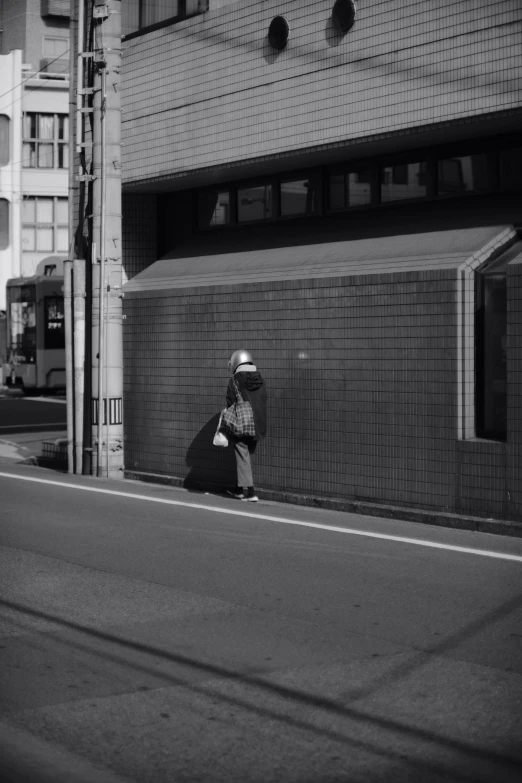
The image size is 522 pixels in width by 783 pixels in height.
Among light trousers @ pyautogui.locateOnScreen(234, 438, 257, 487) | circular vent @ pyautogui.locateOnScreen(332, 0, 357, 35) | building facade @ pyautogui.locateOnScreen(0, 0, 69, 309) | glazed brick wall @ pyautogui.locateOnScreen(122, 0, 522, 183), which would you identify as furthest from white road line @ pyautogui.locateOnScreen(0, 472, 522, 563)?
building facade @ pyautogui.locateOnScreen(0, 0, 69, 309)

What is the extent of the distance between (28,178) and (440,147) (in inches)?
1446

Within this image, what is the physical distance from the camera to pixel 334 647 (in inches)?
255

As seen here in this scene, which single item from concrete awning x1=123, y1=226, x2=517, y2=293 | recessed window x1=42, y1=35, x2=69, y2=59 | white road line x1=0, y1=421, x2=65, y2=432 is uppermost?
recessed window x1=42, y1=35, x2=69, y2=59

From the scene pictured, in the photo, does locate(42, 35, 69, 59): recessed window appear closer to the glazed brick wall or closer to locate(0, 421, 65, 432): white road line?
locate(0, 421, 65, 432): white road line

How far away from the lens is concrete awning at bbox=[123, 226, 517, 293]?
1104 cm

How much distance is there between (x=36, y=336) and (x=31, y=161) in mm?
14783

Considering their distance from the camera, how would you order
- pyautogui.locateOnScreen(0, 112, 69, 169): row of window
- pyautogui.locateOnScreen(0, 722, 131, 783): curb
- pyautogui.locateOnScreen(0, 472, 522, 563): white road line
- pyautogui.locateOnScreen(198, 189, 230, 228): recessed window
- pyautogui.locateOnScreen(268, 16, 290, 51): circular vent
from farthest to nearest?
1. pyautogui.locateOnScreen(0, 112, 69, 169): row of window
2. pyautogui.locateOnScreen(198, 189, 230, 228): recessed window
3. pyautogui.locateOnScreen(268, 16, 290, 51): circular vent
4. pyautogui.locateOnScreen(0, 472, 522, 563): white road line
5. pyautogui.locateOnScreen(0, 722, 131, 783): curb

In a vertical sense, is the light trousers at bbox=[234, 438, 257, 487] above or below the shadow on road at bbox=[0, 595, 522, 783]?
above

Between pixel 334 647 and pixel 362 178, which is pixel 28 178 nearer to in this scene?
pixel 362 178

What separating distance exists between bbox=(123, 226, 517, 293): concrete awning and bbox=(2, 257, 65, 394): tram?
19009mm

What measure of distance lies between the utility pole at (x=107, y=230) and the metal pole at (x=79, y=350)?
39cm

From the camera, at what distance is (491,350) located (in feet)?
35.8

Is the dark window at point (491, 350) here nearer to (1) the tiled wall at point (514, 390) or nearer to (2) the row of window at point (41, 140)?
(1) the tiled wall at point (514, 390)

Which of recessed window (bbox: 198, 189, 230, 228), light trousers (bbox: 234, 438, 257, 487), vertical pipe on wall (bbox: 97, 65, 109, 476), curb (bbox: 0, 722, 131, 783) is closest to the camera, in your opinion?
curb (bbox: 0, 722, 131, 783)
